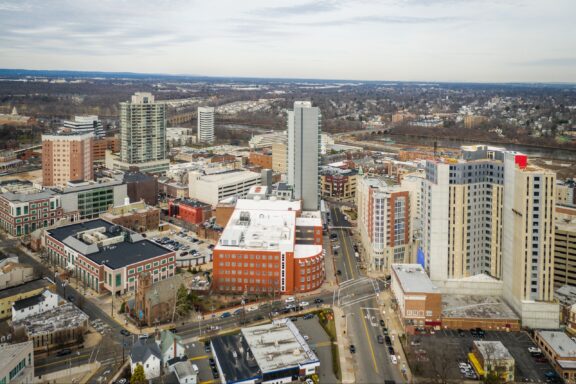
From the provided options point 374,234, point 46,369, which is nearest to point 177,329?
point 46,369

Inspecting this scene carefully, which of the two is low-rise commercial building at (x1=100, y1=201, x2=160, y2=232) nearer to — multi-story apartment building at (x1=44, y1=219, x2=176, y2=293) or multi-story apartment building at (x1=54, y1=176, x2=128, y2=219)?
multi-story apartment building at (x1=54, y1=176, x2=128, y2=219)

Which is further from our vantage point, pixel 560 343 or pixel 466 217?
pixel 466 217


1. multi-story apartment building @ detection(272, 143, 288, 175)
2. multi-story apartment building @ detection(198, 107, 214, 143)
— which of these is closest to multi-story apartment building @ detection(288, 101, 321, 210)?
multi-story apartment building @ detection(272, 143, 288, 175)

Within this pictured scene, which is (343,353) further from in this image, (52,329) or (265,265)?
(52,329)

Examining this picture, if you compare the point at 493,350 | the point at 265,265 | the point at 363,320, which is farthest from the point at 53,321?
the point at 493,350

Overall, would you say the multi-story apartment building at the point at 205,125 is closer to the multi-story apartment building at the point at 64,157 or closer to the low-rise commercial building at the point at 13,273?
the multi-story apartment building at the point at 64,157

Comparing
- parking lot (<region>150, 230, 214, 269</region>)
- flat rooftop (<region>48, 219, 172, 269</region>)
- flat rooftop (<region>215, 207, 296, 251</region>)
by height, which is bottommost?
parking lot (<region>150, 230, 214, 269</region>)

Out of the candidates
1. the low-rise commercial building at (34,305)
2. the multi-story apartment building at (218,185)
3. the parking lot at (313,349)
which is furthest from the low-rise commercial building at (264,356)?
→ the multi-story apartment building at (218,185)
